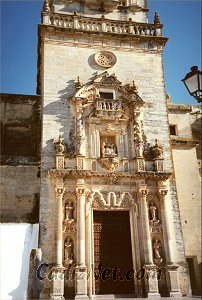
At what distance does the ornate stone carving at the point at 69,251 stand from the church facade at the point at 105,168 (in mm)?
34

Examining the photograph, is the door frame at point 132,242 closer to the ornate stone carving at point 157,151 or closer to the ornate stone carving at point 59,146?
the ornate stone carving at point 157,151

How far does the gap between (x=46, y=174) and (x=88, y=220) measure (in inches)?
92.5

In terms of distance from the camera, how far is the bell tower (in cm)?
1152

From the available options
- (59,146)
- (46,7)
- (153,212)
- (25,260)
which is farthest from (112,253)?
(46,7)

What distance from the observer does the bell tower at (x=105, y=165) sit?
11.5 meters

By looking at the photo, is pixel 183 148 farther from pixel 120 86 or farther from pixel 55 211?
pixel 55 211

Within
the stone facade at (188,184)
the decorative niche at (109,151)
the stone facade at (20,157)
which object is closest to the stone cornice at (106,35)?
the stone facade at (20,157)

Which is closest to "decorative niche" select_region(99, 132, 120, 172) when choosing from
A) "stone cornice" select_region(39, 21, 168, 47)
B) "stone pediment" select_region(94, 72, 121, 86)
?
"stone pediment" select_region(94, 72, 121, 86)

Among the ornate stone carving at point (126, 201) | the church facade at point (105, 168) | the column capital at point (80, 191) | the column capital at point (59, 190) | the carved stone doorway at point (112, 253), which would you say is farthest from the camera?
the ornate stone carving at point (126, 201)

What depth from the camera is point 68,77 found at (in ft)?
46.9

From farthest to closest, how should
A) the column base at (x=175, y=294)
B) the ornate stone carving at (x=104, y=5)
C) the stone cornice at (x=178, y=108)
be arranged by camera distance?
the stone cornice at (x=178, y=108)
the ornate stone carving at (x=104, y=5)
the column base at (x=175, y=294)

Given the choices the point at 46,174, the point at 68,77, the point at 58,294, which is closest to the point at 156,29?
the point at 68,77

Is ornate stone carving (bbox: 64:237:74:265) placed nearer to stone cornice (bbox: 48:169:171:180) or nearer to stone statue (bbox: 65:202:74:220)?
stone statue (bbox: 65:202:74:220)

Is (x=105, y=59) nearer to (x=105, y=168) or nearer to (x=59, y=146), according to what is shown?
(x=59, y=146)
